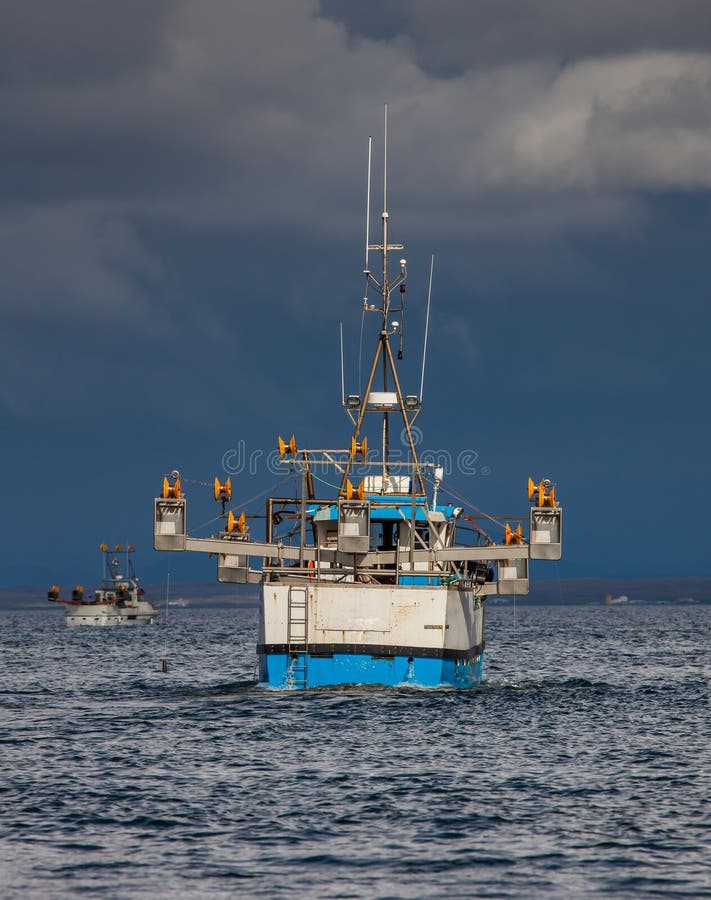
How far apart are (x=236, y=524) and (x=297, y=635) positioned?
802cm

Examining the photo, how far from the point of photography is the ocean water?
21.0 meters

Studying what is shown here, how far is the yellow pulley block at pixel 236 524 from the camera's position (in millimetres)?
49062

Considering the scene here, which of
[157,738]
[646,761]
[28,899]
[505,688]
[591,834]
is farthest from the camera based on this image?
[505,688]

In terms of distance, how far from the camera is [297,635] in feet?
140

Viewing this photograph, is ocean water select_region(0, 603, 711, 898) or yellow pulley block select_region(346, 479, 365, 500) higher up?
yellow pulley block select_region(346, 479, 365, 500)

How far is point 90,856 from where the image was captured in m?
22.3

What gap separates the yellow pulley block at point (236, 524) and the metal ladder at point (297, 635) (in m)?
7.40

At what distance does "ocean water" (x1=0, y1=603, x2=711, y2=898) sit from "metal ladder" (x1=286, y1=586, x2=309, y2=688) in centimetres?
83

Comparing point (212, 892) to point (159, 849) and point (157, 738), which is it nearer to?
point (159, 849)

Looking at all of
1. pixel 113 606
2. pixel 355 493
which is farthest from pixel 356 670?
pixel 113 606

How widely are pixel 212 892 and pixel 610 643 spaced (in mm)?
94781

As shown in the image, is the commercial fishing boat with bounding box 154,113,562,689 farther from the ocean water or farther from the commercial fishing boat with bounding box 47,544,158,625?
the commercial fishing boat with bounding box 47,544,158,625

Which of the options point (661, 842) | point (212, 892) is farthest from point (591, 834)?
point (212, 892)

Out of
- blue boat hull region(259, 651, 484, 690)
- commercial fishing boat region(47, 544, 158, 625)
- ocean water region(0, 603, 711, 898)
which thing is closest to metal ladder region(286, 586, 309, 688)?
blue boat hull region(259, 651, 484, 690)
